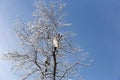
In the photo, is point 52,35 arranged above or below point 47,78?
above

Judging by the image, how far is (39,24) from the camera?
1471 inches

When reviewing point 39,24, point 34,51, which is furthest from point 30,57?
point 39,24

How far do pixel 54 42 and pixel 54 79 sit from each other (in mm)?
3306

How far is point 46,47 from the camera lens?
3672 centimetres

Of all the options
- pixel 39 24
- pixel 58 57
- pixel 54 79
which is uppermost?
pixel 39 24

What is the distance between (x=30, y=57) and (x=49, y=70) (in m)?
2.16

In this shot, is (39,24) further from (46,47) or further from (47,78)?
(47,78)

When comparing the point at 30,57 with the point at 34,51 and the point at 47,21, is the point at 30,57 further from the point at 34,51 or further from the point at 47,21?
the point at 47,21

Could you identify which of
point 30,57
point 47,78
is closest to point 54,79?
point 47,78

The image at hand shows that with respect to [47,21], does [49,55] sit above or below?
below

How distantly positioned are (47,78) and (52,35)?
12.5 feet

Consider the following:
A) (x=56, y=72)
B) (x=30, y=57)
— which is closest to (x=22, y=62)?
(x=30, y=57)

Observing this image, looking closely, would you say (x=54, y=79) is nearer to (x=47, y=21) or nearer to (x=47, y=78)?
(x=47, y=78)

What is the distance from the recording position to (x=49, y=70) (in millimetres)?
36500
